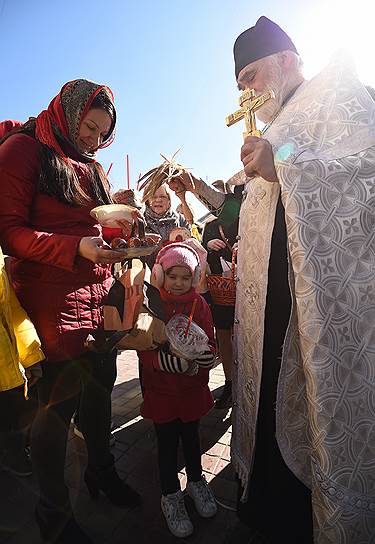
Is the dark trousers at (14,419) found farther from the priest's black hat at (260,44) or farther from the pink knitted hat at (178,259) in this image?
the priest's black hat at (260,44)

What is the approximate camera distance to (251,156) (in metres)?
1.47

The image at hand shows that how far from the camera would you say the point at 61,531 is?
68.1 inches

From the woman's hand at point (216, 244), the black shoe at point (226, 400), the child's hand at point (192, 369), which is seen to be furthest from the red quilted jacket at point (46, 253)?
the black shoe at point (226, 400)

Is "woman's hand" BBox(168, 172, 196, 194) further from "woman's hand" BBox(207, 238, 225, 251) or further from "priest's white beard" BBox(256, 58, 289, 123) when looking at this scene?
"woman's hand" BBox(207, 238, 225, 251)

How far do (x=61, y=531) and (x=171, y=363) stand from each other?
3.24 ft

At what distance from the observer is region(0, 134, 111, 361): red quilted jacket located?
153cm

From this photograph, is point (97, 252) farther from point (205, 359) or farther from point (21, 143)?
point (205, 359)

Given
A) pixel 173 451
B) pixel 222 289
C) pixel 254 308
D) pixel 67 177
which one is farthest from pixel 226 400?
pixel 67 177

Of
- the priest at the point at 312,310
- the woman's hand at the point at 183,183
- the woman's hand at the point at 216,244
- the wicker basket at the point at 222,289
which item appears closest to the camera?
the priest at the point at 312,310

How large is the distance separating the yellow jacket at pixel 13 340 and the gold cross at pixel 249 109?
1.24m

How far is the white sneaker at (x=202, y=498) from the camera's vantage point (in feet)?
6.69

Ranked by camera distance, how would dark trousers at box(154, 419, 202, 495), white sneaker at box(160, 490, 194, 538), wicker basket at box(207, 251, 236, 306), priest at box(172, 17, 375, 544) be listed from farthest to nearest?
wicker basket at box(207, 251, 236, 306), dark trousers at box(154, 419, 202, 495), white sneaker at box(160, 490, 194, 538), priest at box(172, 17, 375, 544)

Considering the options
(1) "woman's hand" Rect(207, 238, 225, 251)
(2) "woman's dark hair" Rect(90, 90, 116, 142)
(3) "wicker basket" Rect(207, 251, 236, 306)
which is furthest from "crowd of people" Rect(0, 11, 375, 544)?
(1) "woman's hand" Rect(207, 238, 225, 251)

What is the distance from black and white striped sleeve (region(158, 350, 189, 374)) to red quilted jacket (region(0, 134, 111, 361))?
0.45 metres
